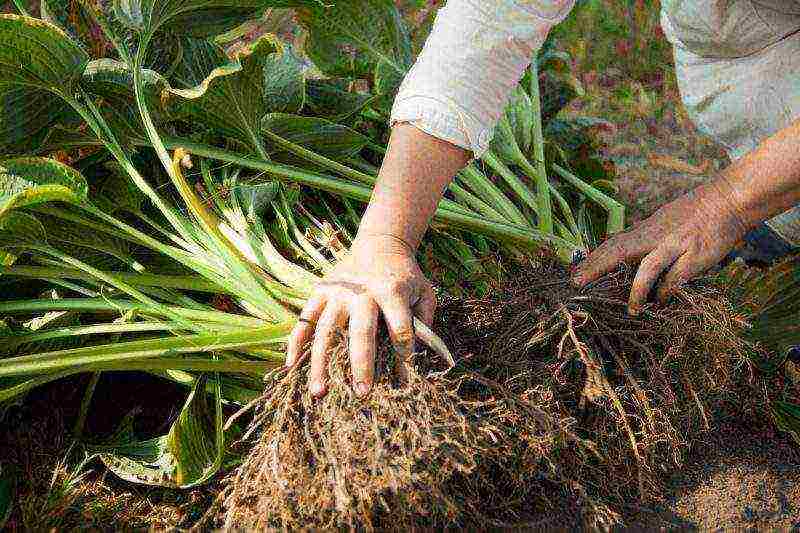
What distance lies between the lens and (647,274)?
50.1 inches

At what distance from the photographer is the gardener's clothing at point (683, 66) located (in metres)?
1.21

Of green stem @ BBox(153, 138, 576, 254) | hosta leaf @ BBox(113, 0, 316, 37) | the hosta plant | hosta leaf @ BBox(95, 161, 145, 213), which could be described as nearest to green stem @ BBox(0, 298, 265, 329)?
the hosta plant

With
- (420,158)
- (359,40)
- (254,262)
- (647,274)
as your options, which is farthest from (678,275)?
(359,40)

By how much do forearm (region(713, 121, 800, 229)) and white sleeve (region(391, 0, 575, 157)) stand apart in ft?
1.32

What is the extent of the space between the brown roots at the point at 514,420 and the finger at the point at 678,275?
27 millimetres

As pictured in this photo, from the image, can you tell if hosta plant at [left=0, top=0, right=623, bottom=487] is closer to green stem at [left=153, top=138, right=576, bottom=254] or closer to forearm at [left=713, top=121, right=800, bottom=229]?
green stem at [left=153, top=138, right=576, bottom=254]

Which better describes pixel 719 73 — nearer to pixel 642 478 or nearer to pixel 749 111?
pixel 749 111

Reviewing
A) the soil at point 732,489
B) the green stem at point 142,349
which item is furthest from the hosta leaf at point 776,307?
the green stem at point 142,349

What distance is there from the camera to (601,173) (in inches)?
80.3

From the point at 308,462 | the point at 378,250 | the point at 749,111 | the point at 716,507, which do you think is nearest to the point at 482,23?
the point at 378,250

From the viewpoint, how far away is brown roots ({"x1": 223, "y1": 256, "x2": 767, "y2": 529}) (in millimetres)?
1041

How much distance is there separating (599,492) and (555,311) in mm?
283

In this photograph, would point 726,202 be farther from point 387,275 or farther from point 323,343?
point 323,343

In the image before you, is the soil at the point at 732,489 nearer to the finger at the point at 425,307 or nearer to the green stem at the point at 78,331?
the finger at the point at 425,307
